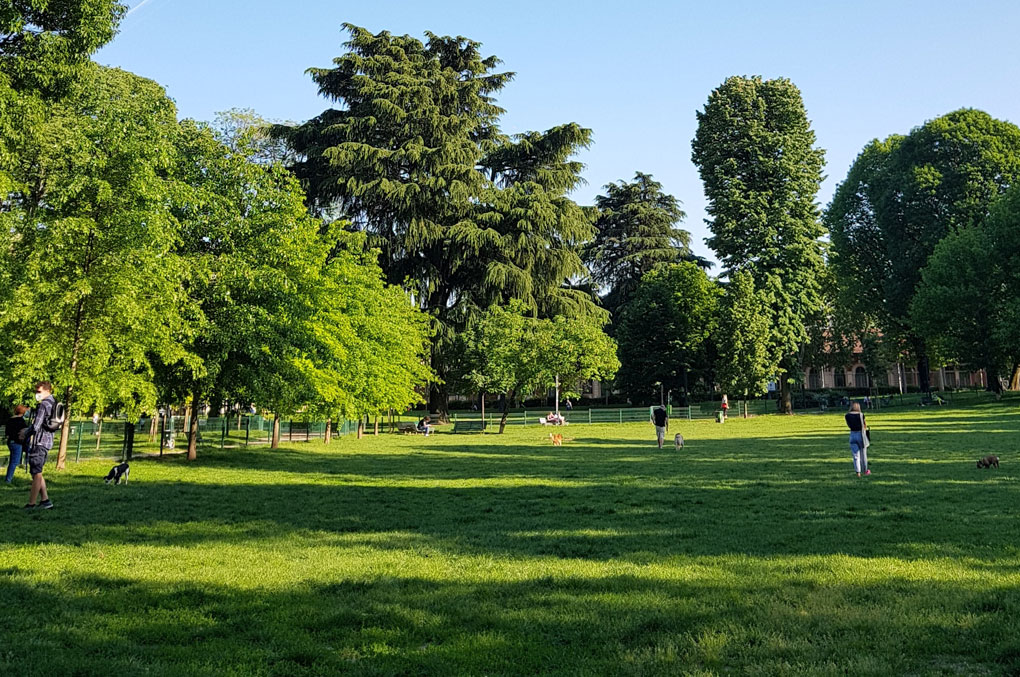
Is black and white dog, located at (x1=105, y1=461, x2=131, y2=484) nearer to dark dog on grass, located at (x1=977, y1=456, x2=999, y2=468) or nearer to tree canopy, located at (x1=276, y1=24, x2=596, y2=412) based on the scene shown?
dark dog on grass, located at (x1=977, y1=456, x2=999, y2=468)

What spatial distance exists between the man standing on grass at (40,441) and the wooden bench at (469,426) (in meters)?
27.5

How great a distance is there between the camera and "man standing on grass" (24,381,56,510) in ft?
35.8

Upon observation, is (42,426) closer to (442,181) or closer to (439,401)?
(442,181)

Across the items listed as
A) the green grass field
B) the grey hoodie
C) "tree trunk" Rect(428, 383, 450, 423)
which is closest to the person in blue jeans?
the grey hoodie

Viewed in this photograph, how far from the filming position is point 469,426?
39.9 m

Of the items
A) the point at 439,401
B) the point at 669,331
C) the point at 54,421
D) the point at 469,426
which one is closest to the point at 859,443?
the point at 54,421

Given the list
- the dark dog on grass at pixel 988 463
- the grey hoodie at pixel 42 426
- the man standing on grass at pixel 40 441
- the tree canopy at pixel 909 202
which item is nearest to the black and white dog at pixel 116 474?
the man standing on grass at pixel 40 441

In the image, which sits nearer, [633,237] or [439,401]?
[439,401]

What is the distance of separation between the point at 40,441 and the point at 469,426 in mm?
29505

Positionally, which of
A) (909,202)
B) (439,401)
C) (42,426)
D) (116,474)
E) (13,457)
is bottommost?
(116,474)

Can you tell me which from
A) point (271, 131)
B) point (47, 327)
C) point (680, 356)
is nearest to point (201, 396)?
point (47, 327)

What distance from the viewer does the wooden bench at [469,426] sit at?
38938 millimetres

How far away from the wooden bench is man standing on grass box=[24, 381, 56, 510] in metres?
27.5

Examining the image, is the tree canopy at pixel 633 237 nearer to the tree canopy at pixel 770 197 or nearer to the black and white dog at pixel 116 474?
the tree canopy at pixel 770 197
